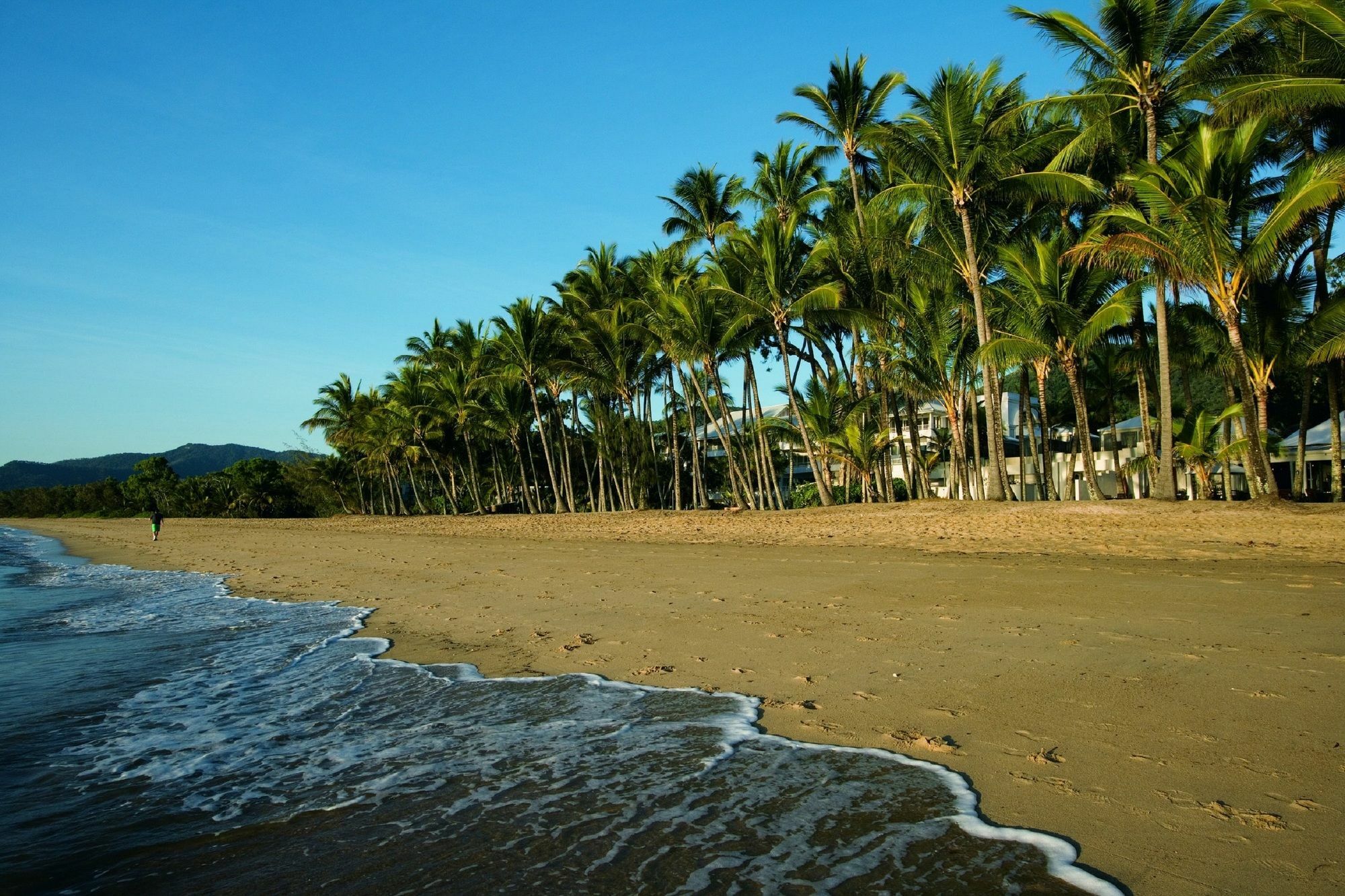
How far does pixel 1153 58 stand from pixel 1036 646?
1601 centimetres

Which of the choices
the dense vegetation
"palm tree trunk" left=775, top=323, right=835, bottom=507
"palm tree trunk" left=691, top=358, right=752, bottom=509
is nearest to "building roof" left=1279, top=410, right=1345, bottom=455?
"palm tree trunk" left=775, top=323, right=835, bottom=507

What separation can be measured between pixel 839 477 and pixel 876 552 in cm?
2984

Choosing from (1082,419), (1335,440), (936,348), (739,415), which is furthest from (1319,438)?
(739,415)

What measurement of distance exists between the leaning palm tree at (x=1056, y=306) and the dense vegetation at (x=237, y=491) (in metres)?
51.8

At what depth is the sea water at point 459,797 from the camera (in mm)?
3072

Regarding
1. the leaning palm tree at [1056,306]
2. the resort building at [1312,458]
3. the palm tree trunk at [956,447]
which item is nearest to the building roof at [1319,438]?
the resort building at [1312,458]

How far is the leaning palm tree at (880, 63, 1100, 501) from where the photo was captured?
1895cm

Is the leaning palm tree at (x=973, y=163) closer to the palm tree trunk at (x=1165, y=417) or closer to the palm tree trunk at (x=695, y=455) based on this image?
the palm tree trunk at (x=1165, y=417)

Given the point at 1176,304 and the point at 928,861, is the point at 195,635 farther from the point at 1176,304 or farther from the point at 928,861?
the point at 1176,304

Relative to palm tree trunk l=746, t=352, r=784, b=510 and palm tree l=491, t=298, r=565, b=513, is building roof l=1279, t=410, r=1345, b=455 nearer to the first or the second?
palm tree trunk l=746, t=352, r=784, b=510

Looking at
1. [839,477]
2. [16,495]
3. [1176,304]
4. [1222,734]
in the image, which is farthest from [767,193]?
[16,495]

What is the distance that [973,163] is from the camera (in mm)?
19203

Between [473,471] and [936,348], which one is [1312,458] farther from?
[473,471]

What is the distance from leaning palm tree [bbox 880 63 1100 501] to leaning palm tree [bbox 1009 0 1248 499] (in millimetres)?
1358
